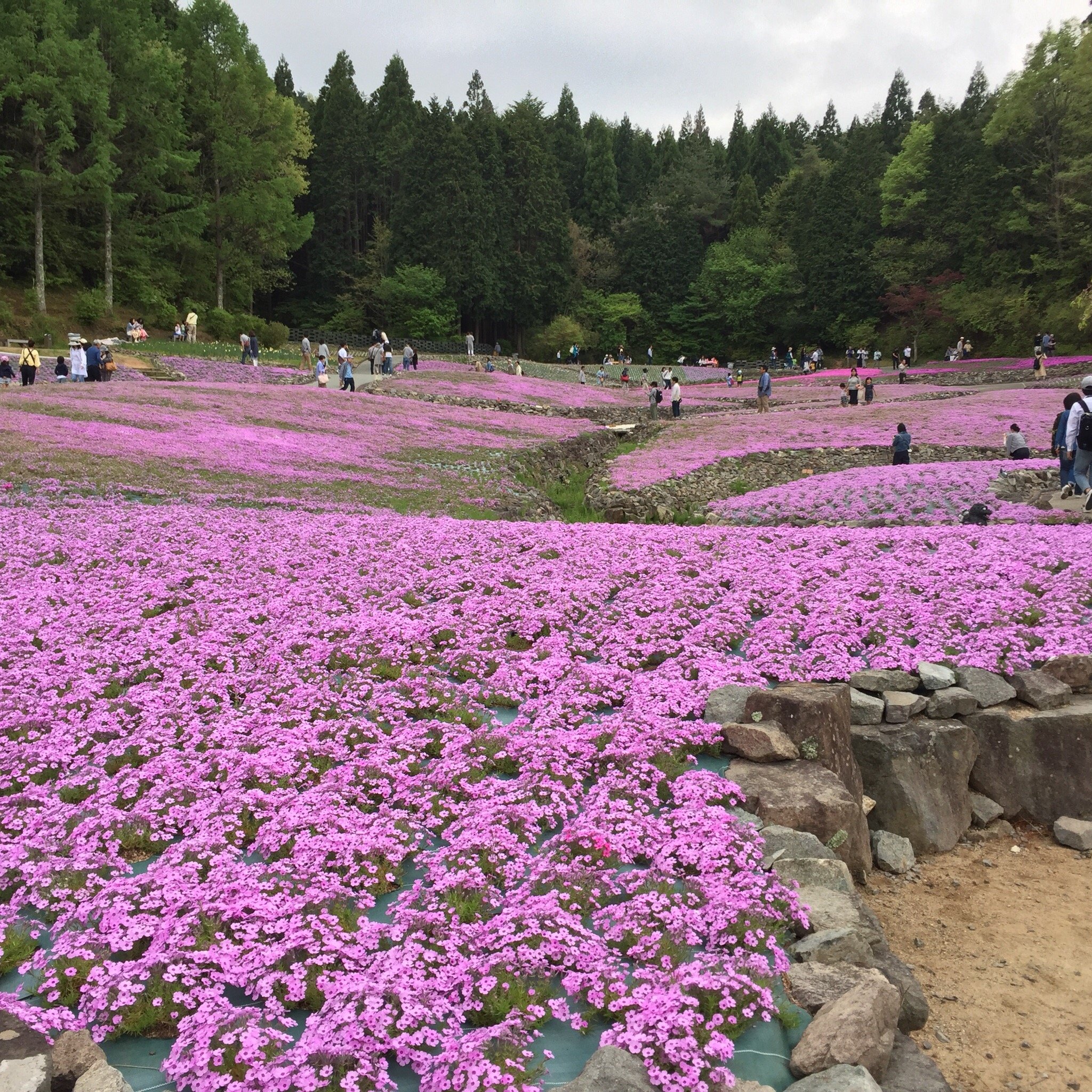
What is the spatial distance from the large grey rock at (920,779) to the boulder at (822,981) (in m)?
2.95

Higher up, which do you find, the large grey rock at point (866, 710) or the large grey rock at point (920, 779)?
the large grey rock at point (866, 710)

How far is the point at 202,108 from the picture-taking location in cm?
6694

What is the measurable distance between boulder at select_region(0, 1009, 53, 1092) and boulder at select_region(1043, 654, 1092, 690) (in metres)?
9.36

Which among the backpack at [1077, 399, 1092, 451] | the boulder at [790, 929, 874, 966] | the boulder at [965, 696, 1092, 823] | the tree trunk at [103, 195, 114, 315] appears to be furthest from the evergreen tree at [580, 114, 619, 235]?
the boulder at [790, 929, 874, 966]

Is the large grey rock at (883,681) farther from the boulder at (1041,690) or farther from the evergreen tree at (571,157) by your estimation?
the evergreen tree at (571,157)

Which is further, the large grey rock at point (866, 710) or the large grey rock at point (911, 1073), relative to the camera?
the large grey rock at point (866, 710)

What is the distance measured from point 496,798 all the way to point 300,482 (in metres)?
16.1

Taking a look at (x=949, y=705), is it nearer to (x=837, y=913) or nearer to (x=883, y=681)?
(x=883, y=681)

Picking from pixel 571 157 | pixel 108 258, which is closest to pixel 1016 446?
pixel 108 258

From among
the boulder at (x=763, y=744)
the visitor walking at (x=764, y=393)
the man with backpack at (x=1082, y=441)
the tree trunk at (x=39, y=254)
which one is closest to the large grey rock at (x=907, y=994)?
the boulder at (x=763, y=744)

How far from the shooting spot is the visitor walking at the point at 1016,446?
24156mm

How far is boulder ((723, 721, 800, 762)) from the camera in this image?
7160 millimetres

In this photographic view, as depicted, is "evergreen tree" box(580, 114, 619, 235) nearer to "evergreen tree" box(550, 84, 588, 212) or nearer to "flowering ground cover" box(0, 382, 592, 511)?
"evergreen tree" box(550, 84, 588, 212)

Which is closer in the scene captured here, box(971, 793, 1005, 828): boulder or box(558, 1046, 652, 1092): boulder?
box(558, 1046, 652, 1092): boulder
